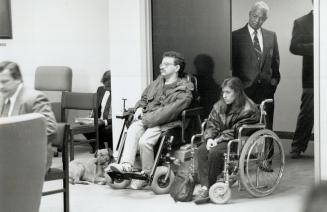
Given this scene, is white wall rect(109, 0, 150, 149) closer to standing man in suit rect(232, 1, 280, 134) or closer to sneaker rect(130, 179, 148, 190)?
standing man in suit rect(232, 1, 280, 134)

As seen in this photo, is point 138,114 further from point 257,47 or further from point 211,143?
point 257,47

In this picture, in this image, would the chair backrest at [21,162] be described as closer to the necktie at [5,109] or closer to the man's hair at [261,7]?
the necktie at [5,109]

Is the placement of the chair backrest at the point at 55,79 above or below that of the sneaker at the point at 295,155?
above

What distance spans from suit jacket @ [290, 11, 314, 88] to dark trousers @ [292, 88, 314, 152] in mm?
110

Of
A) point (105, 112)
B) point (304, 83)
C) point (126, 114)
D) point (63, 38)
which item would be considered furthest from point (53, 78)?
point (304, 83)

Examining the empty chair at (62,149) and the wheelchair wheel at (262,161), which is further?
the wheelchair wheel at (262,161)

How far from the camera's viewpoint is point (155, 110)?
4.79 metres

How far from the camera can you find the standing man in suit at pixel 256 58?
543 cm

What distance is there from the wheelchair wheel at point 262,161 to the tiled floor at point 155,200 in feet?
0.28

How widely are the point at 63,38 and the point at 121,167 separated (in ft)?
11.0

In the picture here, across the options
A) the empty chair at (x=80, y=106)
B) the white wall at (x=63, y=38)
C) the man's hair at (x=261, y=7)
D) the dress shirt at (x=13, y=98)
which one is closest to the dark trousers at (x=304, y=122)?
the man's hair at (x=261, y=7)

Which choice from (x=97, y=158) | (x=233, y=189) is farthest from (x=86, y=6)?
(x=233, y=189)

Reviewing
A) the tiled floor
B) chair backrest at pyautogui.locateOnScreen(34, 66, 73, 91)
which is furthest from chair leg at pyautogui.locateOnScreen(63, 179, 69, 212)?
chair backrest at pyautogui.locateOnScreen(34, 66, 73, 91)

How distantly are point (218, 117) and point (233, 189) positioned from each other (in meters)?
0.63
